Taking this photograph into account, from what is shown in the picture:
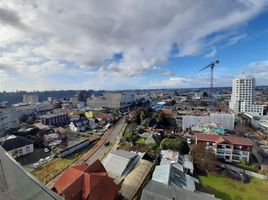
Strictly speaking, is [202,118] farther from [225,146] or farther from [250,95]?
[250,95]

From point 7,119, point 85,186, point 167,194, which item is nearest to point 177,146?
point 167,194

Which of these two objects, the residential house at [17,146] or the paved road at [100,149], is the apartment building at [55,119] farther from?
the residential house at [17,146]

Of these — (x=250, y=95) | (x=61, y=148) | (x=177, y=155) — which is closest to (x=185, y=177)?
(x=177, y=155)

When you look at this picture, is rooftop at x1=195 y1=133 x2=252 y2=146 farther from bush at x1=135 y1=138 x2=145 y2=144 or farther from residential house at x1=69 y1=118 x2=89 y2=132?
residential house at x1=69 y1=118 x2=89 y2=132

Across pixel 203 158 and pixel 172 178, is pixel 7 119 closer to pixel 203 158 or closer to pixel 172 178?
pixel 172 178

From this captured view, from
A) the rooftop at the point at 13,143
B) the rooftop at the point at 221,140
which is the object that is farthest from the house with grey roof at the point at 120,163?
the rooftop at the point at 13,143

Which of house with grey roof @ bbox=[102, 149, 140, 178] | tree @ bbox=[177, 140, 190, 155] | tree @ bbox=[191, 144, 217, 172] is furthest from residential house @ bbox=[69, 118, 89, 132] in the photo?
tree @ bbox=[191, 144, 217, 172]
